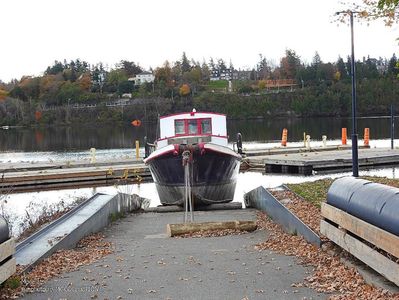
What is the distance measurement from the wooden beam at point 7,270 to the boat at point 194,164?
41.6 ft

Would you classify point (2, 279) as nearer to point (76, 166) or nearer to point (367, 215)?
point (367, 215)

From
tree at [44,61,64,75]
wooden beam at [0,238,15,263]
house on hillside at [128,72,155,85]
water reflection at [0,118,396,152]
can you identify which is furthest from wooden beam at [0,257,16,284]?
tree at [44,61,64,75]

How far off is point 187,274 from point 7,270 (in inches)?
97.6

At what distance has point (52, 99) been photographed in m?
152

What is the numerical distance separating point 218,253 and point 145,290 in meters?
2.57

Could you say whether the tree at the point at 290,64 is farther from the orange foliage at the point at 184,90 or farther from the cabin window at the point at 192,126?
the cabin window at the point at 192,126

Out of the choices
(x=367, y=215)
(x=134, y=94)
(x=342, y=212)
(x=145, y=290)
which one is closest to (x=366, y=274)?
(x=367, y=215)

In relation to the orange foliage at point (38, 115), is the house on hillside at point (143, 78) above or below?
above

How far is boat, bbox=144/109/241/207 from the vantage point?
827 inches

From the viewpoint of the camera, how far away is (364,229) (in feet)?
23.9

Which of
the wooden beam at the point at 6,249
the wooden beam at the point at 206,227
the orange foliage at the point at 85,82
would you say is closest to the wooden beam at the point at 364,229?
the wooden beam at the point at 206,227

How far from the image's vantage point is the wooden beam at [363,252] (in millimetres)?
6484

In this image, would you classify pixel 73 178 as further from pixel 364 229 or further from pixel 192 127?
pixel 364 229

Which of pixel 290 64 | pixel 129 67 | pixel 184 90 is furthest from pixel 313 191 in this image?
pixel 129 67
